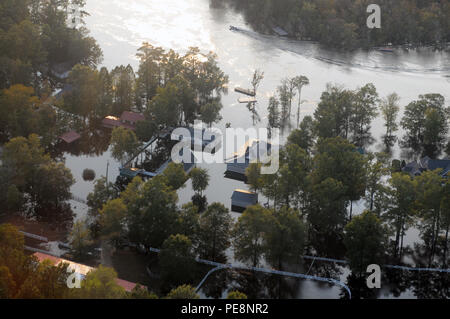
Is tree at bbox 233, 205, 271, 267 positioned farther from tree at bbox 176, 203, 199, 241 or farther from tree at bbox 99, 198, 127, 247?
tree at bbox 99, 198, 127, 247

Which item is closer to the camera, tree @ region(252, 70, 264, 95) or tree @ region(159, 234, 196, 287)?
tree @ region(159, 234, 196, 287)

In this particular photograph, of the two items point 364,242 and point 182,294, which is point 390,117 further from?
point 182,294

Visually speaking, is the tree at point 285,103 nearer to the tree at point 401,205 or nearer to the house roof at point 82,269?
the tree at point 401,205

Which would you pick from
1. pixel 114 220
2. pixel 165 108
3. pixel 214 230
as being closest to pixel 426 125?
pixel 165 108

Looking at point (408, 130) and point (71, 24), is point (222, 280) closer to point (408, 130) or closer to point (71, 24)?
point (408, 130)

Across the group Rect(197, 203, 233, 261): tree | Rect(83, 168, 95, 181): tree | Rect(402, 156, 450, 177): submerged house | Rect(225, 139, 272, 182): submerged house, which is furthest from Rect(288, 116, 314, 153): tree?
Rect(83, 168, 95, 181): tree

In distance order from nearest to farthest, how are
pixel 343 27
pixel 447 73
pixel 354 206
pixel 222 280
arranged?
pixel 222 280 < pixel 354 206 < pixel 447 73 < pixel 343 27

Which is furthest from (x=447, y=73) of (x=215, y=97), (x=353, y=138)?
(x=215, y=97)

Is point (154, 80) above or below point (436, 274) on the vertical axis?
above
